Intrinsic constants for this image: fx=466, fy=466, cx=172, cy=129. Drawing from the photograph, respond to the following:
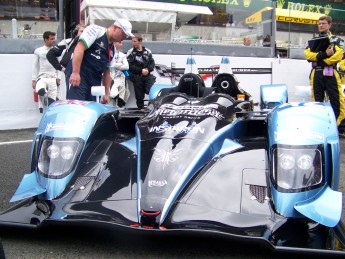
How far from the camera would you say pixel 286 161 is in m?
2.86

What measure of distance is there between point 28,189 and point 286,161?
162cm

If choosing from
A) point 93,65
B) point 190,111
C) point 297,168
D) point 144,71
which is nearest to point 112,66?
point 93,65

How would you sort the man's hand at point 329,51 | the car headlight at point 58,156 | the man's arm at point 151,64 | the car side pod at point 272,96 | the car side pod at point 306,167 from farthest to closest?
1. the man's arm at point 151,64
2. the man's hand at point 329,51
3. the car side pod at point 272,96
4. the car headlight at point 58,156
5. the car side pod at point 306,167

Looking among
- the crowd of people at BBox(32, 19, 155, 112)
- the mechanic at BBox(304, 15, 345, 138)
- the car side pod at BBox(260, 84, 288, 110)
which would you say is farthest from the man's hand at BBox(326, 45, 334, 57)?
the crowd of people at BBox(32, 19, 155, 112)

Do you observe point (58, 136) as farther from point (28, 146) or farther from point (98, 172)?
point (28, 146)

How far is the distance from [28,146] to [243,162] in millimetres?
3802

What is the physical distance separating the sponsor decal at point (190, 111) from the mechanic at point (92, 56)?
1365mm

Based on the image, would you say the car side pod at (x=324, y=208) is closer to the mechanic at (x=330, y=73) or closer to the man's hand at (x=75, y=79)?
the man's hand at (x=75, y=79)

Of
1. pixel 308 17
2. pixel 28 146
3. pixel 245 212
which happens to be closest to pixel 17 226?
pixel 245 212

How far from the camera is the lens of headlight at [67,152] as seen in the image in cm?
→ 309

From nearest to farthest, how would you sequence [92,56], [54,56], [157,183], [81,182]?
[157,183] → [81,182] → [92,56] → [54,56]

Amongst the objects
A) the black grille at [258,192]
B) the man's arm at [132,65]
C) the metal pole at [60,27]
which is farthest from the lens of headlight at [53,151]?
the metal pole at [60,27]

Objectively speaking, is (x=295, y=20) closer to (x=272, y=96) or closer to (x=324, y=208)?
(x=272, y=96)

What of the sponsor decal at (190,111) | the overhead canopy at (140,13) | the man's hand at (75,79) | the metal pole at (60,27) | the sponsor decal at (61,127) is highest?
the overhead canopy at (140,13)
